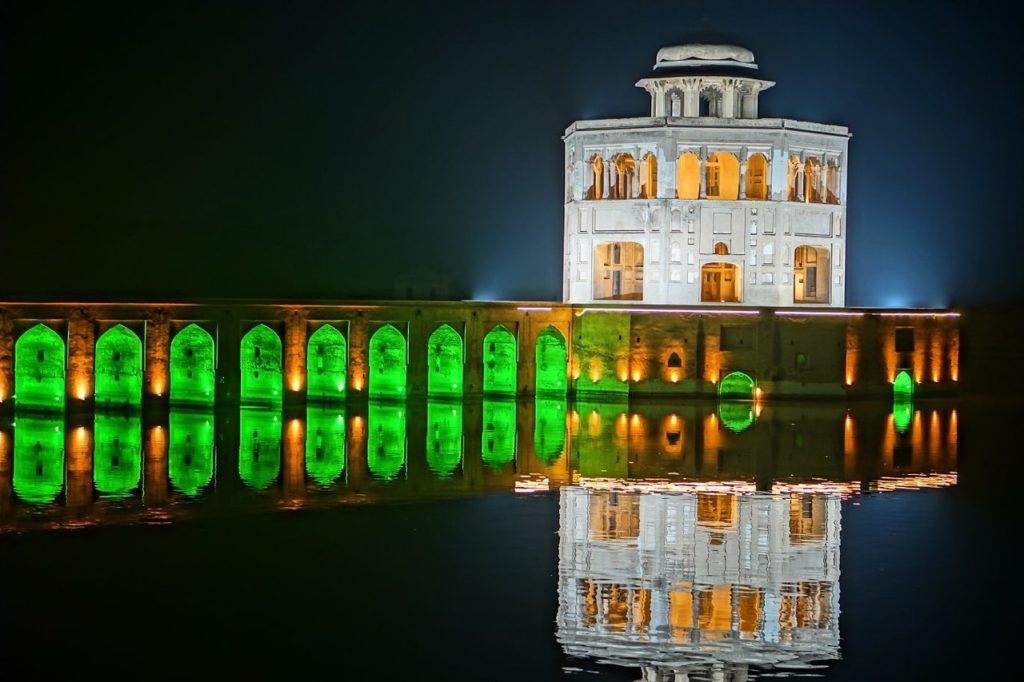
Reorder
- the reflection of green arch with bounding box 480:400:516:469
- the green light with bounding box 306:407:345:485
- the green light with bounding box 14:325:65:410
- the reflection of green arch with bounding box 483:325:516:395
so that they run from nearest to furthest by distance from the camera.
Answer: the green light with bounding box 306:407:345:485, the reflection of green arch with bounding box 480:400:516:469, the green light with bounding box 14:325:65:410, the reflection of green arch with bounding box 483:325:516:395

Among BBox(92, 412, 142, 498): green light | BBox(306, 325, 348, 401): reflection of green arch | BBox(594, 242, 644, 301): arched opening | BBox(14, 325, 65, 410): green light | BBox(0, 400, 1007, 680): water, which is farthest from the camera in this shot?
BBox(594, 242, 644, 301): arched opening

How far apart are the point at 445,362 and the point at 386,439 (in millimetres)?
7344

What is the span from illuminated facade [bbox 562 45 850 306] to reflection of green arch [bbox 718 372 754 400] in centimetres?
257

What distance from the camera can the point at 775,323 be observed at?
98.3 feet

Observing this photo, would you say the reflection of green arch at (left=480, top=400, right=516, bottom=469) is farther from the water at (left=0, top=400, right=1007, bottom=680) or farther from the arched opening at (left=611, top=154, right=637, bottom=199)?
the arched opening at (left=611, top=154, right=637, bottom=199)

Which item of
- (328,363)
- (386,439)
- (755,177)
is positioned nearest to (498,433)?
(386,439)

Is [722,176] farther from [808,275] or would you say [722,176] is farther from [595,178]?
[808,275]

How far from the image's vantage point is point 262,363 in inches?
1141

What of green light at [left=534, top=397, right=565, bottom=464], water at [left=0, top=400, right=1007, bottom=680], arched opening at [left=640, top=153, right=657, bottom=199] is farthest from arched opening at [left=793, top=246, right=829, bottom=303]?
water at [left=0, top=400, right=1007, bottom=680]

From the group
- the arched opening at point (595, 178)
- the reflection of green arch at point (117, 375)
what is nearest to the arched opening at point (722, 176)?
the arched opening at point (595, 178)

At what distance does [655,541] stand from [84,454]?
9.81m

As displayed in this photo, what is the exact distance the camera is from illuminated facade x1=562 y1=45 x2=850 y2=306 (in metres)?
32.4

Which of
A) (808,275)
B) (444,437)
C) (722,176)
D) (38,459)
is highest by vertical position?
(722,176)

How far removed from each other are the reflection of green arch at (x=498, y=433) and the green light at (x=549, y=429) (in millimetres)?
420
